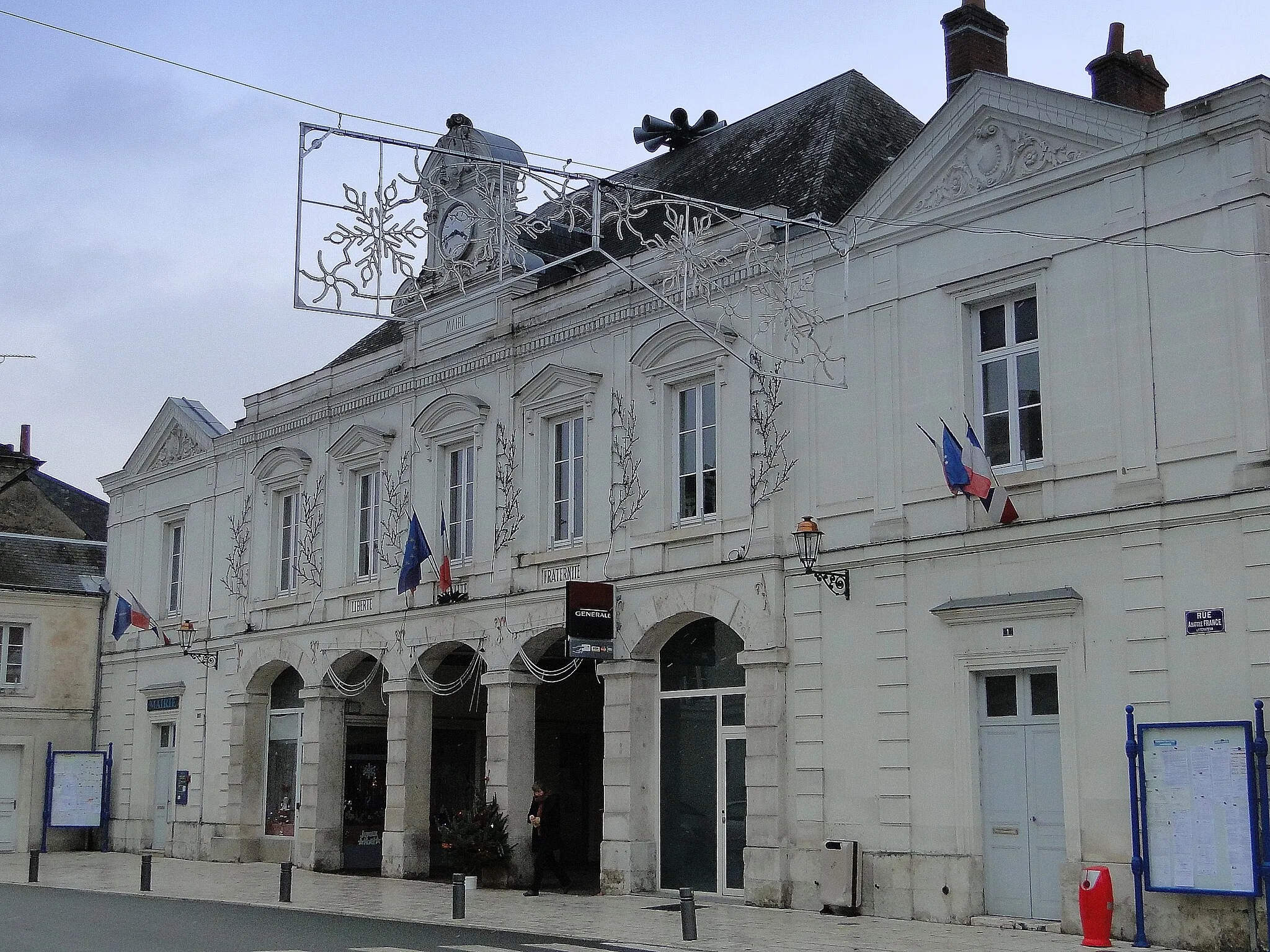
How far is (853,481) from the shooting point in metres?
16.6

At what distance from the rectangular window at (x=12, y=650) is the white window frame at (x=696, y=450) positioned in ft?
56.1

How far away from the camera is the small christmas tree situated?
64.8 feet

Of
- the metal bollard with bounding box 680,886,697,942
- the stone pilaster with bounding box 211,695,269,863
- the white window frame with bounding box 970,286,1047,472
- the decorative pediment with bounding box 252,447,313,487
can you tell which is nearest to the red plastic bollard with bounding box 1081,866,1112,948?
the metal bollard with bounding box 680,886,697,942

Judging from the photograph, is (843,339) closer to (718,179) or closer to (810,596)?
(810,596)

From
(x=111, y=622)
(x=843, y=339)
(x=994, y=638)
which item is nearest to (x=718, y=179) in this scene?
(x=843, y=339)

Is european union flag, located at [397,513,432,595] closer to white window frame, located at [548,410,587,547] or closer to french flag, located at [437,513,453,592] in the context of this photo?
french flag, located at [437,513,453,592]

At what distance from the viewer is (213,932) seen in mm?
14211

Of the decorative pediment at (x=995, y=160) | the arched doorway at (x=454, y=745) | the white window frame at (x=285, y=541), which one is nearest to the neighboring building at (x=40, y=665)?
the white window frame at (x=285, y=541)

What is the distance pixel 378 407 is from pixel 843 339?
950 cm

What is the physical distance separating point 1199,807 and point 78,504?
36110 millimetres

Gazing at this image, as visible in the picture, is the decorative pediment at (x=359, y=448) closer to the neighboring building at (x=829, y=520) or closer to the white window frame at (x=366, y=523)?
the neighboring building at (x=829, y=520)

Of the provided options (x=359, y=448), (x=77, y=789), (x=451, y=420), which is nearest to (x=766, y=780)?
(x=451, y=420)

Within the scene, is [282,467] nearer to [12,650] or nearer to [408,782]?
[408,782]

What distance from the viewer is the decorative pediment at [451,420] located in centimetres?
2189
